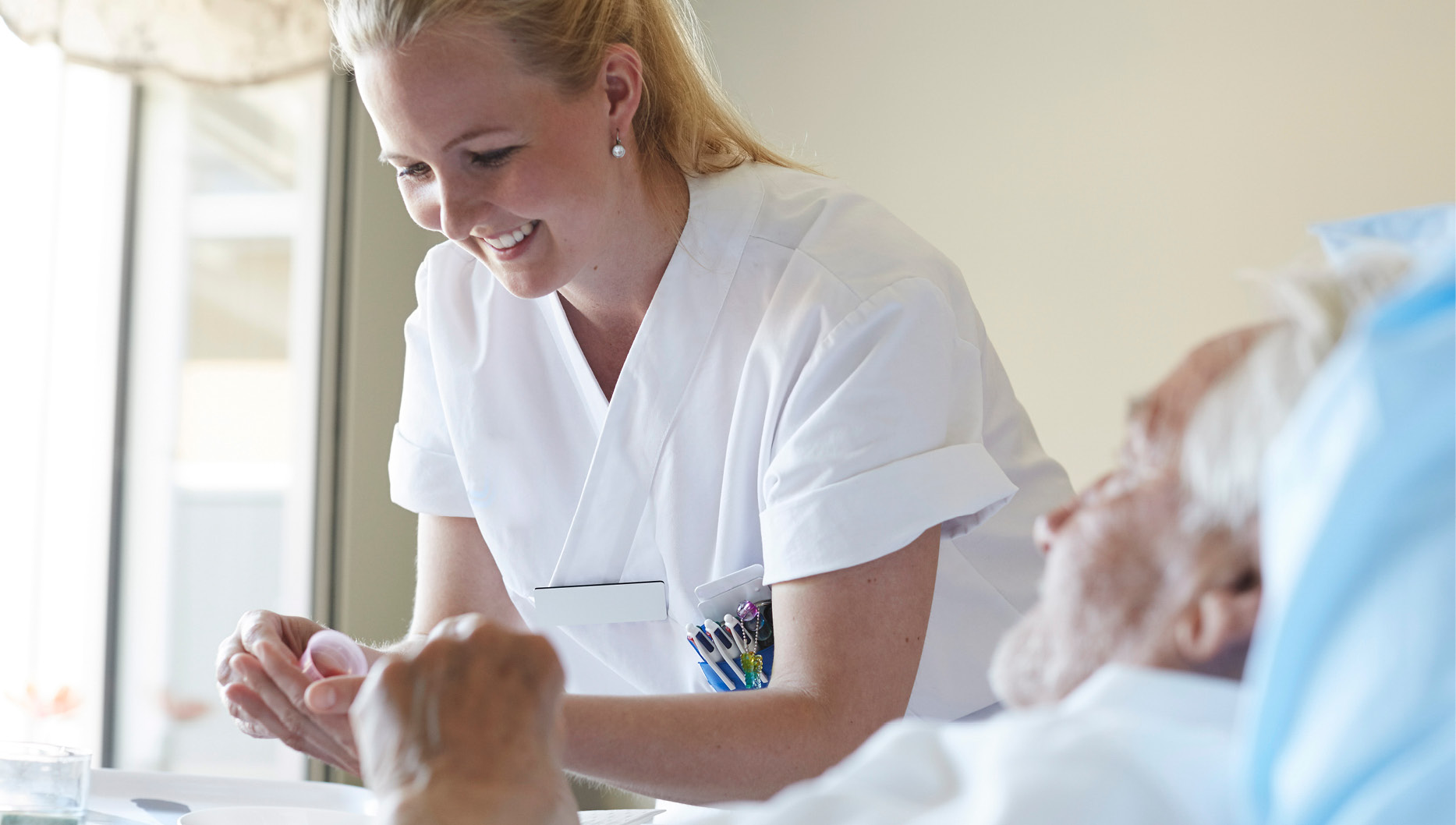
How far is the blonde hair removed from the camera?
1.17 m

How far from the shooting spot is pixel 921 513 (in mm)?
1107

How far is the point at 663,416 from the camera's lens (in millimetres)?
1348

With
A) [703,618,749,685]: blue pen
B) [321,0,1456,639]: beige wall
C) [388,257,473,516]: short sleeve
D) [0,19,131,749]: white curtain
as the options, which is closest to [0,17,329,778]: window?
[0,19,131,749]: white curtain

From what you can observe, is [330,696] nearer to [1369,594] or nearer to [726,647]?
[726,647]

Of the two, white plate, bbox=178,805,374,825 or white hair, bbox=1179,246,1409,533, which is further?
white plate, bbox=178,805,374,825

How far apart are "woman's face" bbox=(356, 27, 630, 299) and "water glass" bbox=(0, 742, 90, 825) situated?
60cm

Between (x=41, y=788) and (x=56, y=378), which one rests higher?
(x=56, y=378)

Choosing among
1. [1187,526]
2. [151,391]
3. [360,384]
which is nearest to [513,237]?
[1187,526]

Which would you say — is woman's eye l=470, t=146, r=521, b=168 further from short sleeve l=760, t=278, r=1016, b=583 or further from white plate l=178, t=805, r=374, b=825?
white plate l=178, t=805, r=374, b=825

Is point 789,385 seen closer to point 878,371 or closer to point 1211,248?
point 878,371

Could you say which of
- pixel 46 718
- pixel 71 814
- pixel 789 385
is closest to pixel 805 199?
pixel 789 385

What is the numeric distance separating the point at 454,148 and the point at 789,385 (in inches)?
16.2

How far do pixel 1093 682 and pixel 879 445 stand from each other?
0.58 m

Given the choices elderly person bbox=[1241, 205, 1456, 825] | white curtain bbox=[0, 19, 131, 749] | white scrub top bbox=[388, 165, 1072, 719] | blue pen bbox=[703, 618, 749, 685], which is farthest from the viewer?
white curtain bbox=[0, 19, 131, 749]
